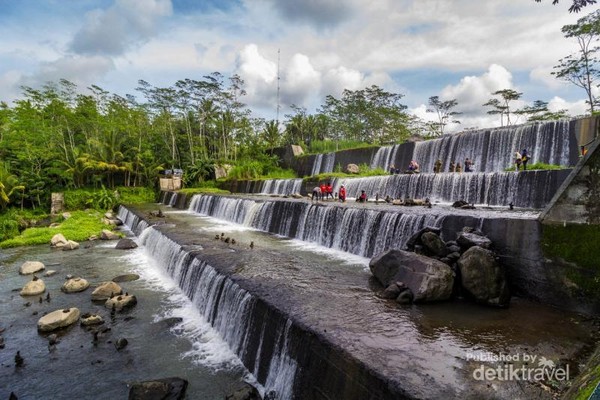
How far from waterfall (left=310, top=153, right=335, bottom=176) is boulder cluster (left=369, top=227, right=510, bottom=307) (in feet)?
85.1

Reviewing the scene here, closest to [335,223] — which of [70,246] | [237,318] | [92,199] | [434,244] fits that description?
[434,244]

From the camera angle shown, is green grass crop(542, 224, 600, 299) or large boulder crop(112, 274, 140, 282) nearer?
green grass crop(542, 224, 600, 299)

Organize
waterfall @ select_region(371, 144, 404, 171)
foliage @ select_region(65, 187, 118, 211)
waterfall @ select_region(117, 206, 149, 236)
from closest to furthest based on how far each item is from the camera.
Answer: waterfall @ select_region(117, 206, 149, 236)
waterfall @ select_region(371, 144, 404, 171)
foliage @ select_region(65, 187, 118, 211)

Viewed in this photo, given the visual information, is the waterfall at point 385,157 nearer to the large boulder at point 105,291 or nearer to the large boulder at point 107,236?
the large boulder at point 107,236

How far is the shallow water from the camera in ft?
18.6

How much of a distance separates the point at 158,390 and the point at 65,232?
55.3 ft

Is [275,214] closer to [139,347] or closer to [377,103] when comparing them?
[139,347]

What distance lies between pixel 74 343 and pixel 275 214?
9665 millimetres

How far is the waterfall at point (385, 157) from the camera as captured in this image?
26.8 metres

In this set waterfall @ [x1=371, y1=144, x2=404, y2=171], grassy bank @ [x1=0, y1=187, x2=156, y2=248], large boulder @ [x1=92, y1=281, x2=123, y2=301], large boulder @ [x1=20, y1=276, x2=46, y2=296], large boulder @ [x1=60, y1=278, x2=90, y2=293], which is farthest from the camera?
waterfall @ [x1=371, y1=144, x2=404, y2=171]

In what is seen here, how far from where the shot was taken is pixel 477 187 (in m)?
14.7

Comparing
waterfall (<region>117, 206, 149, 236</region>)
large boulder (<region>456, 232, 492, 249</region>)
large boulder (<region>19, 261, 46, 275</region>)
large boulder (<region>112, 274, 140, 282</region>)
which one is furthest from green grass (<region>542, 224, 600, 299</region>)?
waterfall (<region>117, 206, 149, 236</region>)

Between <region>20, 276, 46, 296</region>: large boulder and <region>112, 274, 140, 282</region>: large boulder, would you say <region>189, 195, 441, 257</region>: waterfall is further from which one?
<region>20, 276, 46, 296</region>: large boulder

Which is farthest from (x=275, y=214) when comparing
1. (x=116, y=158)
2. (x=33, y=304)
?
(x=116, y=158)
